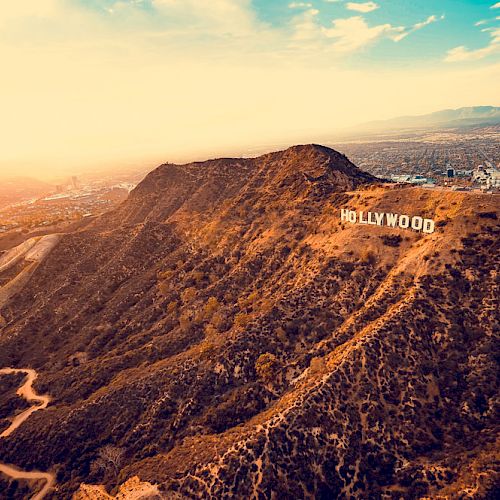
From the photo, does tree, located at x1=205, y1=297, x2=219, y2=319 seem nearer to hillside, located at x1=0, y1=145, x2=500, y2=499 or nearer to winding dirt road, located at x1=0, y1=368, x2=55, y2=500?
hillside, located at x1=0, y1=145, x2=500, y2=499

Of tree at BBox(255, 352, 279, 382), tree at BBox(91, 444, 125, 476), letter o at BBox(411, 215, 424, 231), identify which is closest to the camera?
tree at BBox(91, 444, 125, 476)

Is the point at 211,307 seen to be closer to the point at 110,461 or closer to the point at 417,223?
the point at 110,461

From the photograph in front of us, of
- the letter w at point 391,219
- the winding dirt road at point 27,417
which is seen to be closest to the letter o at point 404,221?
the letter w at point 391,219

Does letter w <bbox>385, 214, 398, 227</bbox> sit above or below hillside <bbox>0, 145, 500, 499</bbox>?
above

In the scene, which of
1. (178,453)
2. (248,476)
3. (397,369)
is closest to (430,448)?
(397,369)

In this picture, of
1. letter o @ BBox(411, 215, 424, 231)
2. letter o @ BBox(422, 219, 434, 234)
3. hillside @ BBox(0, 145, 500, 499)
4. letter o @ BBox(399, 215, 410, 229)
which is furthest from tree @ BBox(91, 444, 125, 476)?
letter o @ BBox(422, 219, 434, 234)

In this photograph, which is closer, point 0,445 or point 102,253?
point 0,445

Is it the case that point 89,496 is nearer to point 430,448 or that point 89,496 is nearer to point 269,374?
point 269,374
